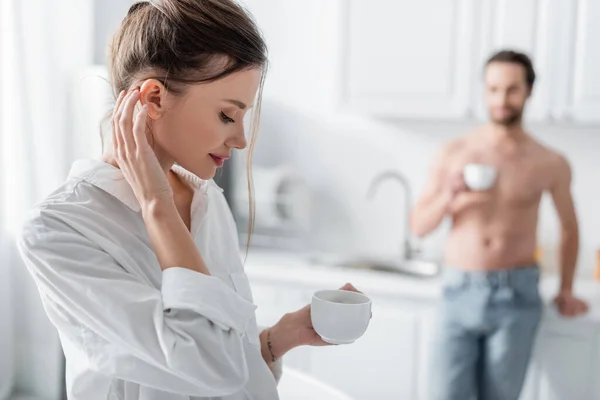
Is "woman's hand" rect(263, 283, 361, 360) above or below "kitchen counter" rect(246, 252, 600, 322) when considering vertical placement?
above

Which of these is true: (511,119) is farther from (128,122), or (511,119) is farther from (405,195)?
(128,122)

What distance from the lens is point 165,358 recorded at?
2.92ft

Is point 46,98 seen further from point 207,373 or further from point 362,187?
point 207,373

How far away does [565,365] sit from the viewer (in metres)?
2.39

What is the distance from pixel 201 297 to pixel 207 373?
106 mm

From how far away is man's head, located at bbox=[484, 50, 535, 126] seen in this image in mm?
2330

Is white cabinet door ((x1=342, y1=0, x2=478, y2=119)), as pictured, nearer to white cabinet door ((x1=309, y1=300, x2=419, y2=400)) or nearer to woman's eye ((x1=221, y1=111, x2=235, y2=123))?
white cabinet door ((x1=309, y1=300, x2=419, y2=400))

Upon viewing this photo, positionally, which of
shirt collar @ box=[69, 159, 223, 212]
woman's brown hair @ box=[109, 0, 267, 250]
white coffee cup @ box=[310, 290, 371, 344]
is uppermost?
woman's brown hair @ box=[109, 0, 267, 250]

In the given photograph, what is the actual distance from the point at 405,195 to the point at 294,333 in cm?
205

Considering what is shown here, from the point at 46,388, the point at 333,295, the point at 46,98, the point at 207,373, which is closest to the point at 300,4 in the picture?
the point at 46,98

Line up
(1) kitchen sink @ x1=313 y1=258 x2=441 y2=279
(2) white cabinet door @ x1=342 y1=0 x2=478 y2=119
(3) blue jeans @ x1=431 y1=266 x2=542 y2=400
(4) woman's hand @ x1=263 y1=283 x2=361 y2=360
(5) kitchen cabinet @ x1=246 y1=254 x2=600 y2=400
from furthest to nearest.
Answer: (1) kitchen sink @ x1=313 y1=258 x2=441 y2=279, (2) white cabinet door @ x1=342 y1=0 x2=478 y2=119, (5) kitchen cabinet @ x1=246 y1=254 x2=600 y2=400, (3) blue jeans @ x1=431 y1=266 x2=542 y2=400, (4) woman's hand @ x1=263 y1=283 x2=361 y2=360

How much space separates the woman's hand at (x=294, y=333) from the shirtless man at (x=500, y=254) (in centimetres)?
126

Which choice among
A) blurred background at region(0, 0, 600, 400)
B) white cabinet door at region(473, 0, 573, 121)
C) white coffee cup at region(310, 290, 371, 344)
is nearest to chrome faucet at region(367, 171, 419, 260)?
blurred background at region(0, 0, 600, 400)

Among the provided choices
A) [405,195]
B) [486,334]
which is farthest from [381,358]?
[405,195]
